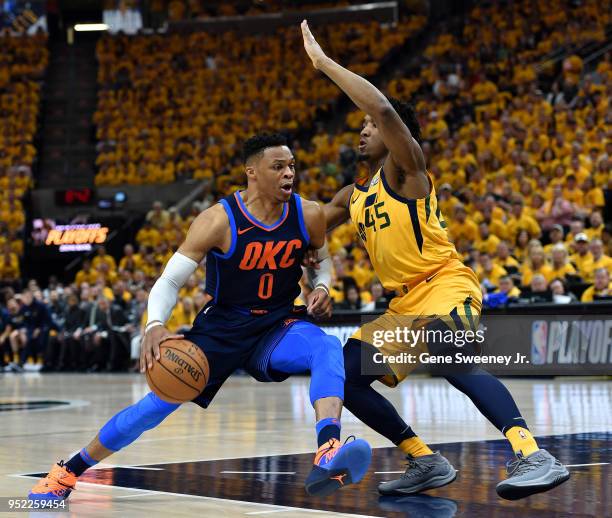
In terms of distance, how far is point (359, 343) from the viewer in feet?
19.0

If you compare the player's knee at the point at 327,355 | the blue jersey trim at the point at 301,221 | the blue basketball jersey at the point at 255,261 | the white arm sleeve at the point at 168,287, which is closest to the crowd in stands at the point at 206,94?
the blue jersey trim at the point at 301,221

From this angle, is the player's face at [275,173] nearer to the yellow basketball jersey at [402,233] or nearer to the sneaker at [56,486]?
the yellow basketball jersey at [402,233]

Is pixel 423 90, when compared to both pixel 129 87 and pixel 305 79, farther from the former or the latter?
pixel 129 87

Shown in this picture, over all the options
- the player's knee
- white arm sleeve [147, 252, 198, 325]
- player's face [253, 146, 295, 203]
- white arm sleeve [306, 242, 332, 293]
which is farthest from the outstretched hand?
the player's knee

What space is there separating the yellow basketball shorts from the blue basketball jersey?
507mm

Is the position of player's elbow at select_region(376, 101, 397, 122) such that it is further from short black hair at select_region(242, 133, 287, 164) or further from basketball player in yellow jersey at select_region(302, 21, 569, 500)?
short black hair at select_region(242, 133, 287, 164)

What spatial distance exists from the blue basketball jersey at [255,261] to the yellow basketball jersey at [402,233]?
37 cm

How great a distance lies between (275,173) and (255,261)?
0.47m

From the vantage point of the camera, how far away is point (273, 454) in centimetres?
742

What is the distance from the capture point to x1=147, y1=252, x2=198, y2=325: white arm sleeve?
544cm

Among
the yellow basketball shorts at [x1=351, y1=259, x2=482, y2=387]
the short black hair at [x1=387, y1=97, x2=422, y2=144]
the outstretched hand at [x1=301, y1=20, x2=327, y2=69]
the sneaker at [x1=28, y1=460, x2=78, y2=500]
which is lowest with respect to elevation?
the sneaker at [x1=28, y1=460, x2=78, y2=500]

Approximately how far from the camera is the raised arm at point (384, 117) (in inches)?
210

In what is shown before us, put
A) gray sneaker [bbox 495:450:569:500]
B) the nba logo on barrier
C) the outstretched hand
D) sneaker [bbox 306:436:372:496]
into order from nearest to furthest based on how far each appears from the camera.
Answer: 1. sneaker [bbox 306:436:372:496]
2. gray sneaker [bbox 495:450:569:500]
3. the outstretched hand
4. the nba logo on barrier

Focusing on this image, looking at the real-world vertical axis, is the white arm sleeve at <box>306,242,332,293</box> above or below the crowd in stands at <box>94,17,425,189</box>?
below
